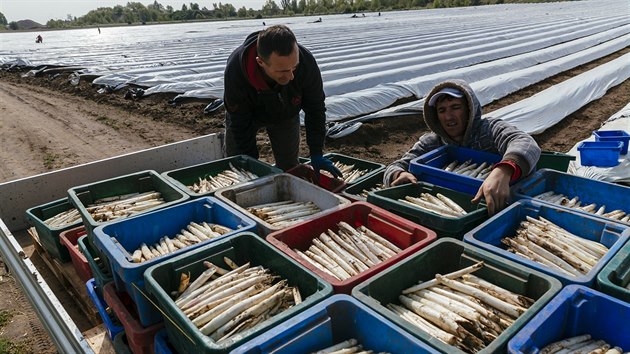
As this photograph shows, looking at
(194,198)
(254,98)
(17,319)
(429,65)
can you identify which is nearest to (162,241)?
(194,198)

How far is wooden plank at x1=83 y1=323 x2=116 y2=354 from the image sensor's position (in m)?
3.12

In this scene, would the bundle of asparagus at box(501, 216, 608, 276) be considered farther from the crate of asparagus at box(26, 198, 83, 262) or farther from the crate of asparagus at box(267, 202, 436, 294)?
the crate of asparagus at box(26, 198, 83, 262)

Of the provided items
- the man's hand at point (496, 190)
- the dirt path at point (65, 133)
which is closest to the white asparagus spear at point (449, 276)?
the man's hand at point (496, 190)

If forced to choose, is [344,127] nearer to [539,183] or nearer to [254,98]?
[254,98]

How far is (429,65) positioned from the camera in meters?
14.5

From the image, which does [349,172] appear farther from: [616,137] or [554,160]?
[616,137]

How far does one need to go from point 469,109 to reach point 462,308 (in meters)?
2.30

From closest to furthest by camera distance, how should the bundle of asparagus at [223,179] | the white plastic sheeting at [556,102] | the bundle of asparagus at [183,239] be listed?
the bundle of asparagus at [183,239] < the bundle of asparagus at [223,179] < the white plastic sheeting at [556,102]

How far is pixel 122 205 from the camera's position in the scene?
386 cm

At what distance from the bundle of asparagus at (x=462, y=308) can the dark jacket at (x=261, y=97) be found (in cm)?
264

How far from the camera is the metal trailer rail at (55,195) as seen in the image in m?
2.89

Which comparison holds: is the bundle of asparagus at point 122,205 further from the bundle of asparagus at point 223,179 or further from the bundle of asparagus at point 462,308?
the bundle of asparagus at point 462,308

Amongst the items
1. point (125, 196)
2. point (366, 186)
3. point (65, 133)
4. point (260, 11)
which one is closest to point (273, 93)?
point (366, 186)

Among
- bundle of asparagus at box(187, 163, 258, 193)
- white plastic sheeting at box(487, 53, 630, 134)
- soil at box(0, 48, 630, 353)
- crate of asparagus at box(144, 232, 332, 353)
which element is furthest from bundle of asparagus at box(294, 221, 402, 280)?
white plastic sheeting at box(487, 53, 630, 134)
